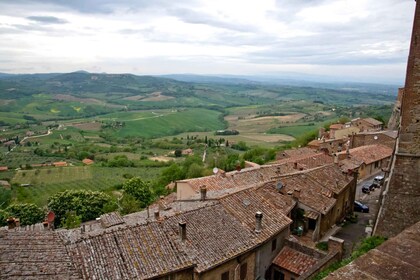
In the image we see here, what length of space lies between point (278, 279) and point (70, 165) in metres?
94.7

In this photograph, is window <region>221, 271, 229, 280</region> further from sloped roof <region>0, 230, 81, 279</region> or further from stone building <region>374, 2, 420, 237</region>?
stone building <region>374, 2, 420, 237</region>

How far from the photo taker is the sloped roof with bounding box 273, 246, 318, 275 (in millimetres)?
20906

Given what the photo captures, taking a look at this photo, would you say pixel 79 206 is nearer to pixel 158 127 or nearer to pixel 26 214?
pixel 26 214

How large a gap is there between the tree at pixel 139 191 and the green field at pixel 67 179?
880 inches

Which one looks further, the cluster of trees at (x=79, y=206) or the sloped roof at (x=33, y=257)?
the cluster of trees at (x=79, y=206)

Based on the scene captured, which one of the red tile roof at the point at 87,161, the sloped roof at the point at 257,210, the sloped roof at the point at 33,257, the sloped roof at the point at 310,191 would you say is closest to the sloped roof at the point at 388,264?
the sloped roof at the point at 33,257

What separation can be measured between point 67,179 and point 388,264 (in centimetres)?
9078

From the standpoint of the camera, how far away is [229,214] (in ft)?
72.9

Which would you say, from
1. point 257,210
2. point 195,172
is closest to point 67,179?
point 195,172

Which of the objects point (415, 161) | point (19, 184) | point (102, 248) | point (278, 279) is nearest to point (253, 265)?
point (278, 279)

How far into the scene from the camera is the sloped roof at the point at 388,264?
24.0ft

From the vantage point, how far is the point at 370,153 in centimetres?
4978

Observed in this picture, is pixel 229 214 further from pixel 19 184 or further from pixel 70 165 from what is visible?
pixel 70 165

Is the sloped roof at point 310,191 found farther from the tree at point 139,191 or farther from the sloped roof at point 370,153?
the tree at point 139,191
